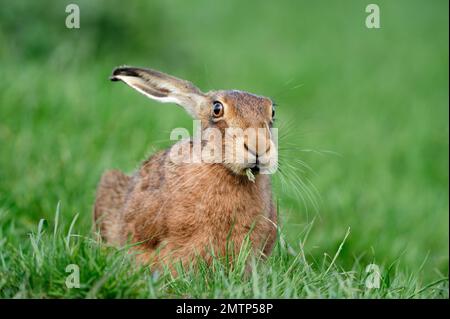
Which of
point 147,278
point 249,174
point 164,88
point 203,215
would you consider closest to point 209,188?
point 203,215

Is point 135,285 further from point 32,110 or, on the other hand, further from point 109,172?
point 32,110

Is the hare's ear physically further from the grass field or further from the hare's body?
the grass field

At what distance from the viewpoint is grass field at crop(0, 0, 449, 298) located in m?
4.48

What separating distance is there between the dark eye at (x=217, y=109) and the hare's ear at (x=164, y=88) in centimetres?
29

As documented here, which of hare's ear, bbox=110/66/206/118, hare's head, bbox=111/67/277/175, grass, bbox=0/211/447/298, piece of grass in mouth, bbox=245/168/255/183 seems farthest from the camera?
hare's ear, bbox=110/66/206/118

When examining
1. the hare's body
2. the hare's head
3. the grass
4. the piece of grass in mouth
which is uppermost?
the hare's head

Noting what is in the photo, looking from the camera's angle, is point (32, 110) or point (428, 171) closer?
point (32, 110)

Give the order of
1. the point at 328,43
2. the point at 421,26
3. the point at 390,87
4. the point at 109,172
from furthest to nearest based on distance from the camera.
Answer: the point at 421,26 < the point at 328,43 < the point at 390,87 < the point at 109,172

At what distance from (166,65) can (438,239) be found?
5002 mm

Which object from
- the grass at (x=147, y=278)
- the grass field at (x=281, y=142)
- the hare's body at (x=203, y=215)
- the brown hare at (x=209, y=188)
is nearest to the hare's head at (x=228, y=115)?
the brown hare at (x=209, y=188)

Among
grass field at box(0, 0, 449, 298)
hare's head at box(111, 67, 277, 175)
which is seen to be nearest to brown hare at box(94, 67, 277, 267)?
hare's head at box(111, 67, 277, 175)

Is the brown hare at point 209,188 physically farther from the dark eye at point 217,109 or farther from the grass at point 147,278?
the grass at point 147,278

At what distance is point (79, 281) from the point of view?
13.9ft
